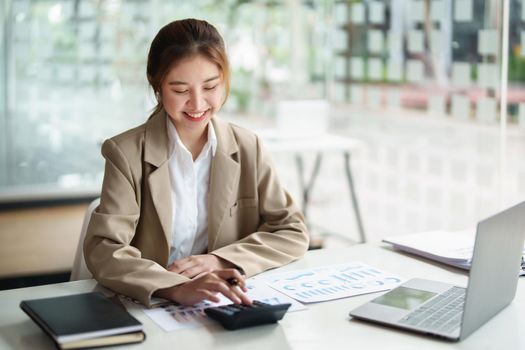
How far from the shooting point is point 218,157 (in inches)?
77.9

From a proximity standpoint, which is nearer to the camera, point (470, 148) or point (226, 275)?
point (226, 275)

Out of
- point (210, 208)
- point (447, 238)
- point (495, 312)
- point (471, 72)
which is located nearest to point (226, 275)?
point (210, 208)

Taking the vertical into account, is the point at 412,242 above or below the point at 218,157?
below

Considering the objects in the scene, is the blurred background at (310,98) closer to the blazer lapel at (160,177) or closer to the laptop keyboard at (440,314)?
the blazer lapel at (160,177)

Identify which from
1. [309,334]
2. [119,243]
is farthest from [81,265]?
[309,334]

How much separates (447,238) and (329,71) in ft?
11.9

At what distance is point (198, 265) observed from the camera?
1.79 m

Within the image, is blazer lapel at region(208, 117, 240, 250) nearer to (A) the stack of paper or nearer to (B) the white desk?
(A) the stack of paper

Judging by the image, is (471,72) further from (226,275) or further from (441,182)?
(226,275)

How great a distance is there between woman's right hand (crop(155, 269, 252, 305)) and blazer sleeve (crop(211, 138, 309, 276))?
196mm

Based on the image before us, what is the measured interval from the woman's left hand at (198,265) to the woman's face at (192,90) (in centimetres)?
33

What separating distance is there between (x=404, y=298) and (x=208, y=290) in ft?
1.32

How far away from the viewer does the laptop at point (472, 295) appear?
1.37 m

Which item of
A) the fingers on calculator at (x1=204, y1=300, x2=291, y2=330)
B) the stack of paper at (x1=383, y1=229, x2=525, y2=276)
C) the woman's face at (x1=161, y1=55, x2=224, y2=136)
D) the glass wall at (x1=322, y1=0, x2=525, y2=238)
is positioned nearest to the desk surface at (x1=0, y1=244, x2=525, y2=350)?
the fingers on calculator at (x1=204, y1=300, x2=291, y2=330)
